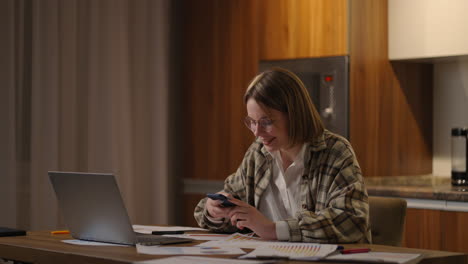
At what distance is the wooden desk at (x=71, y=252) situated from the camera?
184 cm

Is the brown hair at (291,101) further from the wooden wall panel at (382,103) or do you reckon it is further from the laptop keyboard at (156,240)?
the wooden wall panel at (382,103)

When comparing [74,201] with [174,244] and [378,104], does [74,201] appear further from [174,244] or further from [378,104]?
[378,104]

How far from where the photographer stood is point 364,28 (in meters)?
3.82

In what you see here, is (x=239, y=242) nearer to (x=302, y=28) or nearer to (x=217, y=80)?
(x=302, y=28)

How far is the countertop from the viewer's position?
10.7 feet

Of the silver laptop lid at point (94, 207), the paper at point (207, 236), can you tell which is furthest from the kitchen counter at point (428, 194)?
the silver laptop lid at point (94, 207)

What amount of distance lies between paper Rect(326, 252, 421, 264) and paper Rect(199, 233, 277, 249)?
30 centimetres

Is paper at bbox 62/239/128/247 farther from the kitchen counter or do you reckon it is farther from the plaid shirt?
the kitchen counter

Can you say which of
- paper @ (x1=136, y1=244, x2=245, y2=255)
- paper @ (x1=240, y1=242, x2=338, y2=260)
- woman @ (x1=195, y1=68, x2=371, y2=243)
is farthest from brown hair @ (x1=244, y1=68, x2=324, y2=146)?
paper @ (x1=136, y1=244, x2=245, y2=255)

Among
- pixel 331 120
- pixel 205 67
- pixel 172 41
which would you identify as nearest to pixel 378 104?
pixel 331 120

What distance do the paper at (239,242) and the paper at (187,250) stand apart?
2.4 inches

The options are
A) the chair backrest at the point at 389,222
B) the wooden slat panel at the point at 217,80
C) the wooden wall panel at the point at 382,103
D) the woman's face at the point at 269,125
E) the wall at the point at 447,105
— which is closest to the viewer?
the woman's face at the point at 269,125

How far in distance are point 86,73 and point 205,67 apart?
2.35 feet

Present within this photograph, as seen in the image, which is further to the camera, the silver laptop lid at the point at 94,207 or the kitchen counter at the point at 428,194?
the kitchen counter at the point at 428,194
